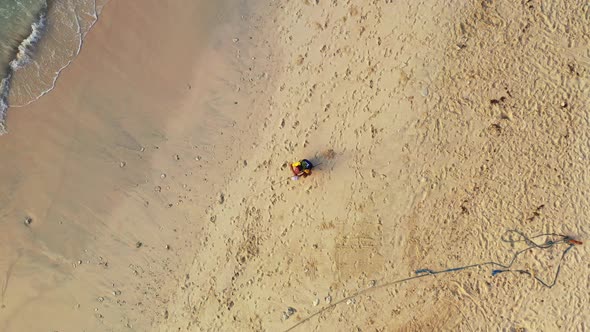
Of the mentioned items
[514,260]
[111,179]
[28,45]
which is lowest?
[514,260]

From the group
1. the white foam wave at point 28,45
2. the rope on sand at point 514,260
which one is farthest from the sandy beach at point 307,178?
the white foam wave at point 28,45

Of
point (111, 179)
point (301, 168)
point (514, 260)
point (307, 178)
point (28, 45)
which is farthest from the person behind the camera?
point (28, 45)

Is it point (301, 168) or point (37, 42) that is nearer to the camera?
point (301, 168)

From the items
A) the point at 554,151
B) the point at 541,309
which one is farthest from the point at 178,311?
the point at 554,151

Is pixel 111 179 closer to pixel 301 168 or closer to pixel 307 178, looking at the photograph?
pixel 301 168

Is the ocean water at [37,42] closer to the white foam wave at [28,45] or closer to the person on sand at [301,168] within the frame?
the white foam wave at [28,45]

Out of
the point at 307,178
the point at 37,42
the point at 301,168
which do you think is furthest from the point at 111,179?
the point at 307,178

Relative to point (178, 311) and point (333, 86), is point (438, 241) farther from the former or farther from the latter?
point (178, 311)

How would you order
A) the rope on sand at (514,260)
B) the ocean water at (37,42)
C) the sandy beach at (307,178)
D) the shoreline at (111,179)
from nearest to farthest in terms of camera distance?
the rope on sand at (514,260), the sandy beach at (307,178), the shoreline at (111,179), the ocean water at (37,42)
